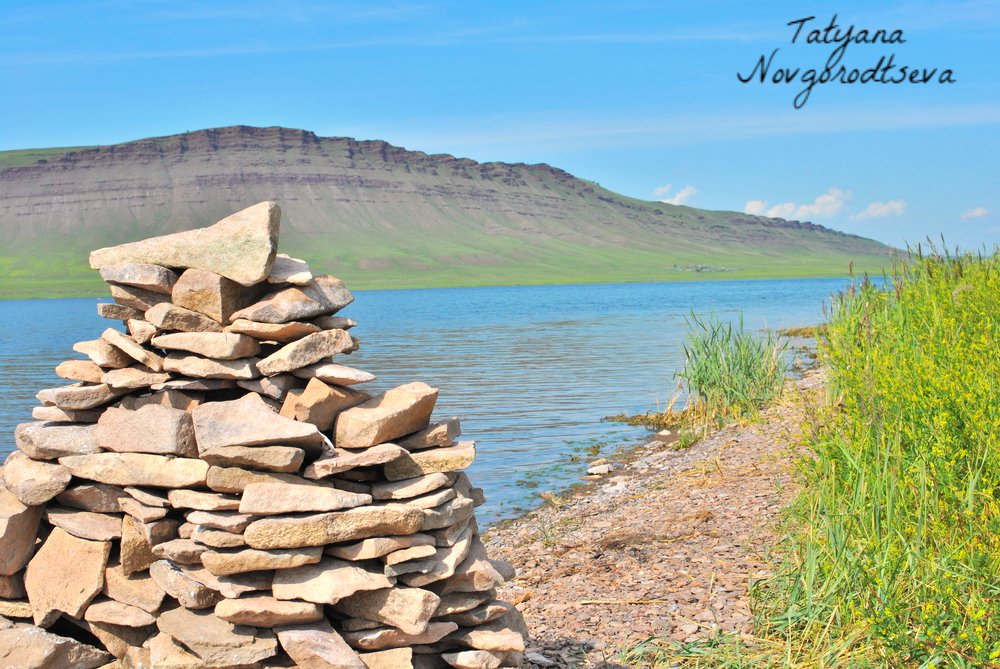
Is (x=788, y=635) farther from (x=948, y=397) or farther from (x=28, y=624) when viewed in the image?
(x=28, y=624)

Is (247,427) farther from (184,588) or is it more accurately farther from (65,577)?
(65,577)

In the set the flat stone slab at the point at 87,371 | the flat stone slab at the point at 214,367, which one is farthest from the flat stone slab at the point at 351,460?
the flat stone slab at the point at 87,371

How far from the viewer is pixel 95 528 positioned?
6.05m

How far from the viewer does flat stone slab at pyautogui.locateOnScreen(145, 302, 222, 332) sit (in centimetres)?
605

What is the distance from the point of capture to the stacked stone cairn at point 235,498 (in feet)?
18.0

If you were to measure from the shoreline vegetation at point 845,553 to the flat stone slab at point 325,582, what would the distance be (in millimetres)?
2017

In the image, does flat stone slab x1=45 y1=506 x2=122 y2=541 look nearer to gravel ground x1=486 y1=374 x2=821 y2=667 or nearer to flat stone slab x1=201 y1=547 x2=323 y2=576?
flat stone slab x1=201 y1=547 x2=323 y2=576

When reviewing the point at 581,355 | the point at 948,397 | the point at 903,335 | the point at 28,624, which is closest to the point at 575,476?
the point at 903,335

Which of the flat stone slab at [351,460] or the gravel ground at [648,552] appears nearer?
the flat stone slab at [351,460]

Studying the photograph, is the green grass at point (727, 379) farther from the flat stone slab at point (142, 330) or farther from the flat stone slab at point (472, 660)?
the flat stone slab at point (142, 330)

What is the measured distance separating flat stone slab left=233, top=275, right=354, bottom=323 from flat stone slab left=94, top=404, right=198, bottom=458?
30.1 inches

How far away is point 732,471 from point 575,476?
3.74 metres

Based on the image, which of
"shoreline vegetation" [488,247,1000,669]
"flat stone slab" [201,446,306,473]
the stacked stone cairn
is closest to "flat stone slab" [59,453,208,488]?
the stacked stone cairn

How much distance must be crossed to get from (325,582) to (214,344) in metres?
1.64
